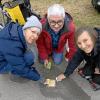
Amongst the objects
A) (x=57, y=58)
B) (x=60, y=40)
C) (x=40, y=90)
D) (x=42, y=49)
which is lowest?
(x=40, y=90)

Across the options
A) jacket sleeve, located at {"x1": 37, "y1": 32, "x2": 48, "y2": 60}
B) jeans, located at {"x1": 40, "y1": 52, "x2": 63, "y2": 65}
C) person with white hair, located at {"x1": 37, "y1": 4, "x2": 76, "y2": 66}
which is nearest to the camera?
person with white hair, located at {"x1": 37, "y1": 4, "x2": 76, "y2": 66}

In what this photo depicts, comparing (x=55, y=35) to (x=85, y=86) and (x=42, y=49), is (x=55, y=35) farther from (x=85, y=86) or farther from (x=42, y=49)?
(x=85, y=86)

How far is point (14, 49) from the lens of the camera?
2.82m

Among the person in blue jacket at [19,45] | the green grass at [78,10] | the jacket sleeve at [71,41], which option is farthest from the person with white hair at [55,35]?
the green grass at [78,10]

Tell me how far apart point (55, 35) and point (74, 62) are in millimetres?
401

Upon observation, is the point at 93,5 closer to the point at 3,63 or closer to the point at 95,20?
the point at 95,20

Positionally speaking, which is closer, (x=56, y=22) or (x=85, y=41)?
(x=85, y=41)

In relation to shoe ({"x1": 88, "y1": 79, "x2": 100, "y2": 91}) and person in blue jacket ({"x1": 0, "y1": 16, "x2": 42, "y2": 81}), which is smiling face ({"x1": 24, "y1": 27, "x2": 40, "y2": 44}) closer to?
person in blue jacket ({"x1": 0, "y1": 16, "x2": 42, "y2": 81})

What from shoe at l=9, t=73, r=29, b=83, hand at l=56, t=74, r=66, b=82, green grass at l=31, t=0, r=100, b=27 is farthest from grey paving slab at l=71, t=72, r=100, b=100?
green grass at l=31, t=0, r=100, b=27

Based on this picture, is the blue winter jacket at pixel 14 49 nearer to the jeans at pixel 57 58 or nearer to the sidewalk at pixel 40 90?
the sidewalk at pixel 40 90

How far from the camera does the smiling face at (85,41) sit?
2.55 meters

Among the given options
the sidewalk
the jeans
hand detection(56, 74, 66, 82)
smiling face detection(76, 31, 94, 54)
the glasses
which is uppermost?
the glasses

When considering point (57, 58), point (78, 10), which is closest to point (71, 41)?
point (57, 58)

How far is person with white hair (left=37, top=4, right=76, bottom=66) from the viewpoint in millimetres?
2910
